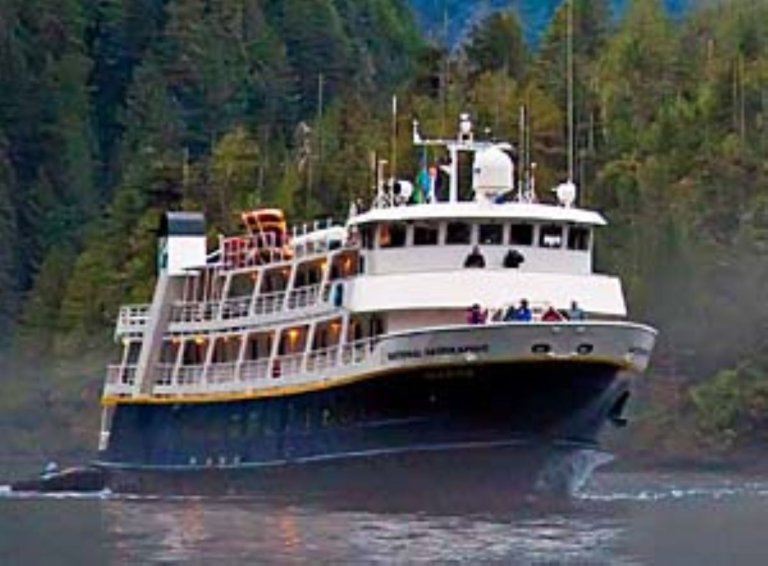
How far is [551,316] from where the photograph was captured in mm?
66188

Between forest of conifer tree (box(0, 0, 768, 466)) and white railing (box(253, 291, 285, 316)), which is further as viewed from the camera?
forest of conifer tree (box(0, 0, 768, 466))

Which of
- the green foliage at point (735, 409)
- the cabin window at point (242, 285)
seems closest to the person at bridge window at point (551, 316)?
the cabin window at point (242, 285)

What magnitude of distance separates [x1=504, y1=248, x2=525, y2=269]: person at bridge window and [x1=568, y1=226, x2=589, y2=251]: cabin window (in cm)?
179

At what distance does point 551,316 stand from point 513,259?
2713 millimetres

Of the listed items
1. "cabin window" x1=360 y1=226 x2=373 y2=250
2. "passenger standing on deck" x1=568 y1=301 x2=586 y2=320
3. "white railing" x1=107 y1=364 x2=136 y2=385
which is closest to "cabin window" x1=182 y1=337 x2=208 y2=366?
"white railing" x1=107 y1=364 x2=136 y2=385

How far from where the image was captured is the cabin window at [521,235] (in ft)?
225

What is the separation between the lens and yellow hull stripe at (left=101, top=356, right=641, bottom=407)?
6500 centimetres

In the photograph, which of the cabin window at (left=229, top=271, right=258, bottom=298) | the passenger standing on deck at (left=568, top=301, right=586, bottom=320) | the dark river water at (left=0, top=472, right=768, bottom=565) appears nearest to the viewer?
the dark river water at (left=0, top=472, right=768, bottom=565)

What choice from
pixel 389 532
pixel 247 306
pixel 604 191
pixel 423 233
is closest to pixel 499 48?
pixel 604 191

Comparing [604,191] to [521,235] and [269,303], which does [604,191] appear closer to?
[269,303]

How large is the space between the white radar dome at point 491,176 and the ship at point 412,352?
5 centimetres

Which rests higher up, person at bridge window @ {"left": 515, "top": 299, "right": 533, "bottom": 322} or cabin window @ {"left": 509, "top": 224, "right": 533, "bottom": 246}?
cabin window @ {"left": 509, "top": 224, "right": 533, "bottom": 246}

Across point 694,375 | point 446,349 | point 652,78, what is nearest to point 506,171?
point 446,349

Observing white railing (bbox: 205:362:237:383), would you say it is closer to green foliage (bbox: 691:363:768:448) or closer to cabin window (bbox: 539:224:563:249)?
cabin window (bbox: 539:224:563:249)
